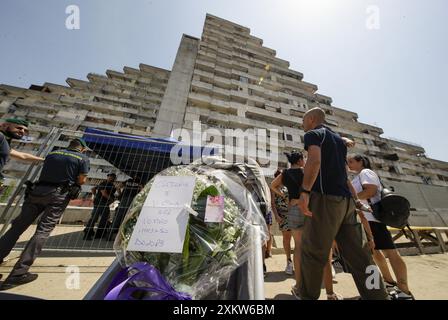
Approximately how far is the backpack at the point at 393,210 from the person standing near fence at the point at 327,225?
675 millimetres

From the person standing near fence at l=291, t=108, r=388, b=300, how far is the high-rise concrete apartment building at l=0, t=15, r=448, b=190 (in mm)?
15673

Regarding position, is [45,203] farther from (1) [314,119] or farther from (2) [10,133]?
(1) [314,119]

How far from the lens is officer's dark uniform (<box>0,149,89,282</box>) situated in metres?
1.91

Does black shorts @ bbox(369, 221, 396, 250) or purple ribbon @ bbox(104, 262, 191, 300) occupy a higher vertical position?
black shorts @ bbox(369, 221, 396, 250)

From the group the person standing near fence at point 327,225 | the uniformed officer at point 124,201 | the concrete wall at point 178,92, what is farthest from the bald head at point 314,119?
the concrete wall at point 178,92

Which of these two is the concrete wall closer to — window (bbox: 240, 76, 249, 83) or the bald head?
window (bbox: 240, 76, 249, 83)

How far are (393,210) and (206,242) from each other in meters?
2.23

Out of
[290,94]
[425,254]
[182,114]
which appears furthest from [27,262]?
[290,94]

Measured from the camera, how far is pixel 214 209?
2.85ft

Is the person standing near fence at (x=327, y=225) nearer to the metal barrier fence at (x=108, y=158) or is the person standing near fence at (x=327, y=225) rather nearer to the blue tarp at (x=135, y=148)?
the blue tarp at (x=135, y=148)

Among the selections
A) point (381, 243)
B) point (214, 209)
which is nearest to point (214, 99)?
point (381, 243)

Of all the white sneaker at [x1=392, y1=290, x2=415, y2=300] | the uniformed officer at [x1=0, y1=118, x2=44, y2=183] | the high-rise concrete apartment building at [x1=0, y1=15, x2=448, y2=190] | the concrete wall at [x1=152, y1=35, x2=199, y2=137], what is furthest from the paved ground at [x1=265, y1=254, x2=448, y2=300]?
the high-rise concrete apartment building at [x1=0, y1=15, x2=448, y2=190]
